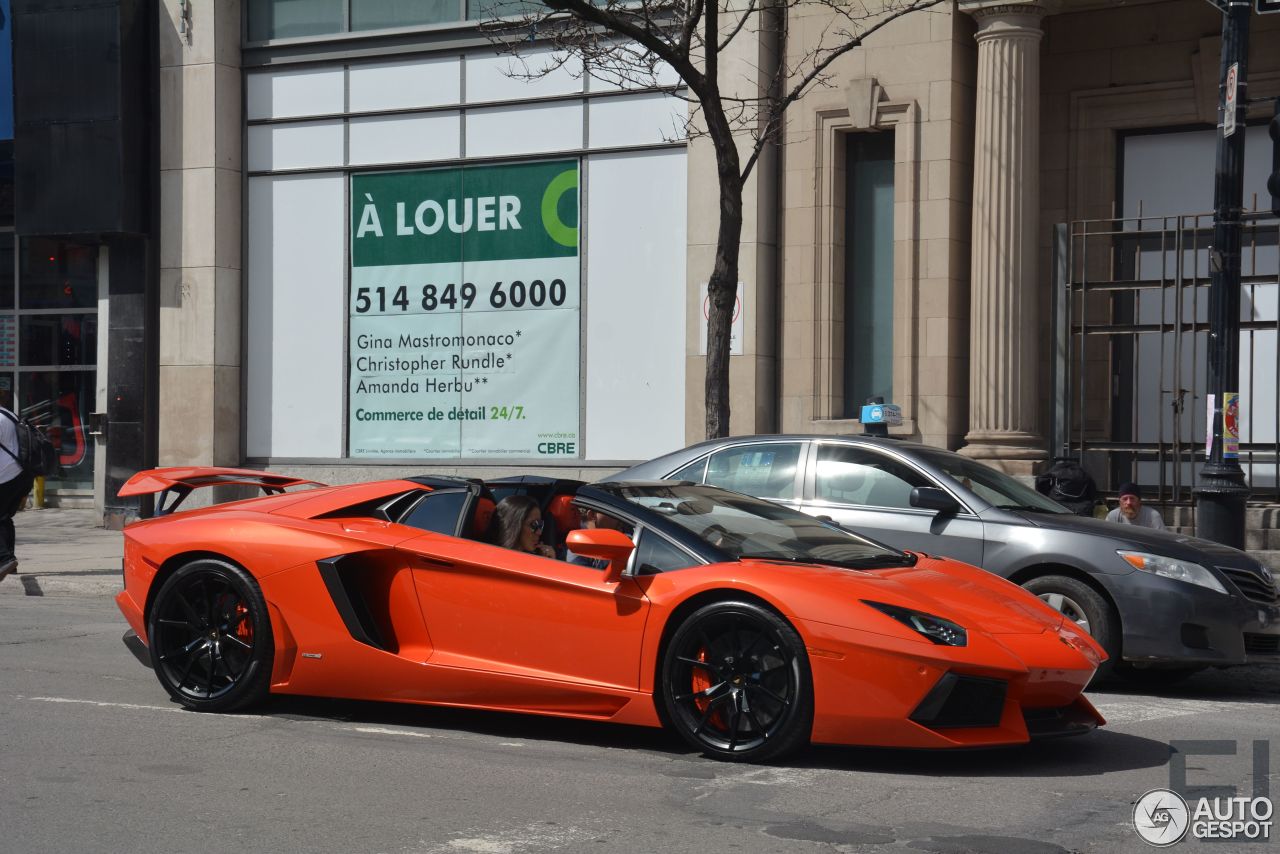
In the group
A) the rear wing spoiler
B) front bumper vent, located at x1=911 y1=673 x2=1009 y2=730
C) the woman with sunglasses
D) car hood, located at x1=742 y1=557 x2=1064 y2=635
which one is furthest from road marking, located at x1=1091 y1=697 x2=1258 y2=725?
the rear wing spoiler

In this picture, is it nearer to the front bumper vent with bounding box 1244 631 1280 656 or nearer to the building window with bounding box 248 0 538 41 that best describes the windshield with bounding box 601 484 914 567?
the front bumper vent with bounding box 1244 631 1280 656

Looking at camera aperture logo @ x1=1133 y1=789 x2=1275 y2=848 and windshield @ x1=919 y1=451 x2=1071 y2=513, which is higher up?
windshield @ x1=919 y1=451 x2=1071 y2=513

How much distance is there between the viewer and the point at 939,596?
6.44m

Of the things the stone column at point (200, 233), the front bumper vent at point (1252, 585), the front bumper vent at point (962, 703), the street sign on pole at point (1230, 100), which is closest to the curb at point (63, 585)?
the stone column at point (200, 233)

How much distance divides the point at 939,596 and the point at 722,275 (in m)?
6.86

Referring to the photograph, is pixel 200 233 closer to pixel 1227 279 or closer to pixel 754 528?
pixel 1227 279

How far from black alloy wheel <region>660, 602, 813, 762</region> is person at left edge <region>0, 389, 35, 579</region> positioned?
8.45m

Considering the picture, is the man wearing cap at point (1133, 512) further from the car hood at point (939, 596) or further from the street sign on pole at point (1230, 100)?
the car hood at point (939, 596)

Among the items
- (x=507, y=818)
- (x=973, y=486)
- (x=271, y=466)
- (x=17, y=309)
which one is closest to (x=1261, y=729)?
(x=973, y=486)

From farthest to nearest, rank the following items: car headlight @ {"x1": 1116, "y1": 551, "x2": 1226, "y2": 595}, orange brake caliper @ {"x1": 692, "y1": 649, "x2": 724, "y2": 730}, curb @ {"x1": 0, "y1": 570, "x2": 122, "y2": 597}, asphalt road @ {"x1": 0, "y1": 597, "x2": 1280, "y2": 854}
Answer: curb @ {"x1": 0, "y1": 570, "x2": 122, "y2": 597} → car headlight @ {"x1": 1116, "y1": 551, "x2": 1226, "y2": 595} → orange brake caliper @ {"x1": 692, "y1": 649, "x2": 724, "y2": 730} → asphalt road @ {"x1": 0, "y1": 597, "x2": 1280, "y2": 854}

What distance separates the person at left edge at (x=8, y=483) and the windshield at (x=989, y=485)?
25.3 ft

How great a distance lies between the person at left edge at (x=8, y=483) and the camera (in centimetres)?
1291

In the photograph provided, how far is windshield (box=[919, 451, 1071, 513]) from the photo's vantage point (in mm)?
9477

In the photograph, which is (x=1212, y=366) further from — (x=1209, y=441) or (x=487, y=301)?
(x=487, y=301)
